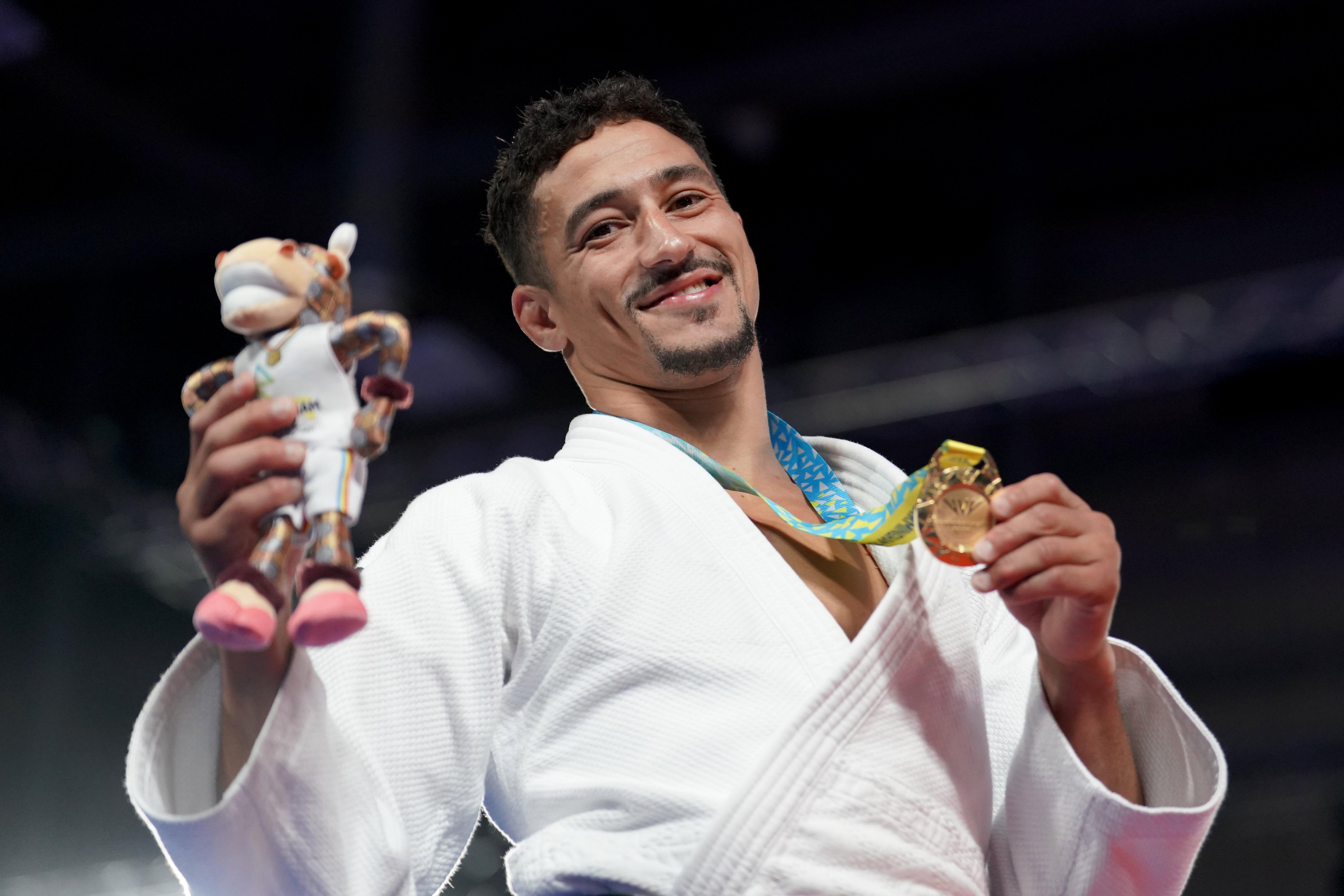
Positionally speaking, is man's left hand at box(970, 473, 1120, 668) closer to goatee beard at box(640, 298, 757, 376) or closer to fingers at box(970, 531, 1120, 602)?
fingers at box(970, 531, 1120, 602)

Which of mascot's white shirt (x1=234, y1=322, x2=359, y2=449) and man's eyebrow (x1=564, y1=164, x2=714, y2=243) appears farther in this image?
man's eyebrow (x1=564, y1=164, x2=714, y2=243)

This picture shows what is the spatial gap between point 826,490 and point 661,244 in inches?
12.8

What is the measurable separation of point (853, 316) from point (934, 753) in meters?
3.47

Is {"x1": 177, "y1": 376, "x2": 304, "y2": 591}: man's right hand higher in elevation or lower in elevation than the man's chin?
lower

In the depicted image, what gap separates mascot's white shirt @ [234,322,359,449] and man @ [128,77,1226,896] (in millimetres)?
23

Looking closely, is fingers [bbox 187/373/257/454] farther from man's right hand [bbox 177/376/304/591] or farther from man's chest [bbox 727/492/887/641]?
man's chest [bbox 727/492/887/641]

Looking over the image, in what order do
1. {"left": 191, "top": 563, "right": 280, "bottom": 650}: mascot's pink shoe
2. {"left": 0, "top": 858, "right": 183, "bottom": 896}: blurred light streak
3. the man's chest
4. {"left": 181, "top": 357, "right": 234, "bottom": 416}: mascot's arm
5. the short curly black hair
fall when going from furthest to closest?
{"left": 0, "top": 858, "right": 183, "bottom": 896}: blurred light streak
the short curly black hair
the man's chest
{"left": 181, "top": 357, "right": 234, "bottom": 416}: mascot's arm
{"left": 191, "top": 563, "right": 280, "bottom": 650}: mascot's pink shoe

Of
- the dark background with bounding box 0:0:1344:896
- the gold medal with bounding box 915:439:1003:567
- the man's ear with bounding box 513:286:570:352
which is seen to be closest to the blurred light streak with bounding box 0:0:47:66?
the dark background with bounding box 0:0:1344:896

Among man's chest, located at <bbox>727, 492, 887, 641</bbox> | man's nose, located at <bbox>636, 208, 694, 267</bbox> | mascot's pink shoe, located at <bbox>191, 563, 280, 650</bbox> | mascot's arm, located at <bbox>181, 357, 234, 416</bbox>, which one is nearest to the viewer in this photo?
mascot's pink shoe, located at <bbox>191, 563, 280, 650</bbox>

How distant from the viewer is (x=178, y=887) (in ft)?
15.8

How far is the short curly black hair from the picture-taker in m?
1.47

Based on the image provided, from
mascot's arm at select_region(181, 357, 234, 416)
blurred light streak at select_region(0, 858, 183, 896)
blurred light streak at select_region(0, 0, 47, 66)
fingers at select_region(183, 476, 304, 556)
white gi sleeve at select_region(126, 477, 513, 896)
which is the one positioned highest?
blurred light streak at select_region(0, 0, 47, 66)

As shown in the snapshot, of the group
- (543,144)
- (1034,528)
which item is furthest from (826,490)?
(543,144)

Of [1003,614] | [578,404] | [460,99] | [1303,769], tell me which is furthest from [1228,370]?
[1003,614]
